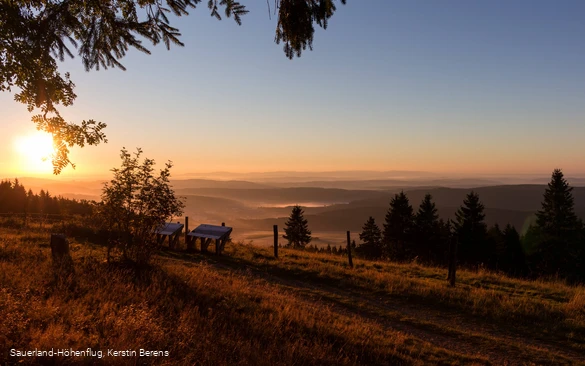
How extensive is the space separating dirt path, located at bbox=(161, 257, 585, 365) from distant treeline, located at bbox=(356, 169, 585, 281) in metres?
27.7

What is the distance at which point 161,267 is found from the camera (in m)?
11.7

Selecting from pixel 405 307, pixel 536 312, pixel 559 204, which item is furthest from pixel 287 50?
pixel 559 204

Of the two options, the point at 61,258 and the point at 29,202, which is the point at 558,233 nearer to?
the point at 61,258

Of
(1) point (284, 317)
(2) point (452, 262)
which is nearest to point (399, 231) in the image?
(2) point (452, 262)

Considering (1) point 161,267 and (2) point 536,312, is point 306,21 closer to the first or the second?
(1) point 161,267

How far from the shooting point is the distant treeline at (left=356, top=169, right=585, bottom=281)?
153 ft

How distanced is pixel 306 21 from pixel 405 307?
982 centimetres

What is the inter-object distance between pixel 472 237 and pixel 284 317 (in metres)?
54.1

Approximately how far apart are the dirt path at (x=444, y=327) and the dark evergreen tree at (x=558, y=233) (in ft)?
149

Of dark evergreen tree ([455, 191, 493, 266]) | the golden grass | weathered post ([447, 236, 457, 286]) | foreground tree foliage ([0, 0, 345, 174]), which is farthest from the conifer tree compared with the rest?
foreground tree foliage ([0, 0, 345, 174])

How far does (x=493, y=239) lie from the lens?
5794 centimetres

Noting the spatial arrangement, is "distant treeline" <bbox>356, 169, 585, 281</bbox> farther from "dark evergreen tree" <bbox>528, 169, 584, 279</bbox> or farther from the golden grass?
the golden grass

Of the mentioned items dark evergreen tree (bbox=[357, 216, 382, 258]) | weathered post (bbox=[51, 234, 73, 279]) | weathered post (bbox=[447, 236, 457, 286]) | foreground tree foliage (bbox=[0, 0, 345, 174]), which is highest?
foreground tree foliage (bbox=[0, 0, 345, 174])

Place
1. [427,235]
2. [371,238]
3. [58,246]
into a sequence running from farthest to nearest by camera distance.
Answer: [371,238]
[427,235]
[58,246]
